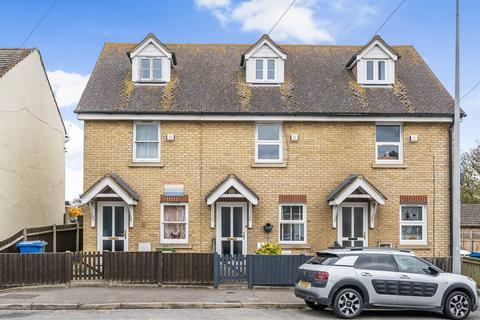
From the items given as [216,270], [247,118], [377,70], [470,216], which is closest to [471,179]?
[470,216]

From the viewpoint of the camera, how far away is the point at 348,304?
1316 centimetres

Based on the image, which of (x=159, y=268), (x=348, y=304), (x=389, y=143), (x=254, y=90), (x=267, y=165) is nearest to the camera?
(x=348, y=304)

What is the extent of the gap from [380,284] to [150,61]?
13.1 m

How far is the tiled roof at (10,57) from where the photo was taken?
871 inches

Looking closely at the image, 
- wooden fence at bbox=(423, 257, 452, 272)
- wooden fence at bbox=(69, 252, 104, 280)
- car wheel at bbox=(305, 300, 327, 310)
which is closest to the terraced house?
wooden fence at bbox=(423, 257, 452, 272)

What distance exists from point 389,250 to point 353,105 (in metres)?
8.81

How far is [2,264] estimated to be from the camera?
54.0 feet

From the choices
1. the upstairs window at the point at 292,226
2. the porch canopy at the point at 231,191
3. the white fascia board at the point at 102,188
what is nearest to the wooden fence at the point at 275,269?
the porch canopy at the point at 231,191

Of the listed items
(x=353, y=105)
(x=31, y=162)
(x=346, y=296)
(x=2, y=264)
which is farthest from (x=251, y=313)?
(x=31, y=162)

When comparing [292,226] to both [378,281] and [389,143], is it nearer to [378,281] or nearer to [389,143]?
[389,143]

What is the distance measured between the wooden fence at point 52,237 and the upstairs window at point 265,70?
10.3 meters

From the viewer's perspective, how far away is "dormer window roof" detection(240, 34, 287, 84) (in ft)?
74.1

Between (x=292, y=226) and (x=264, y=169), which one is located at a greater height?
(x=264, y=169)

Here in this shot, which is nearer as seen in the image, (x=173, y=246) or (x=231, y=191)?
(x=231, y=191)
